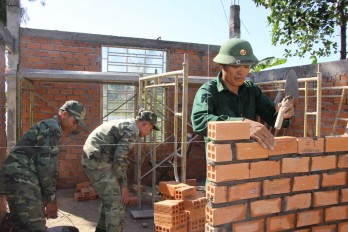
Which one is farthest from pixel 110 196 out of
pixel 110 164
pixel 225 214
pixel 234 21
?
pixel 234 21

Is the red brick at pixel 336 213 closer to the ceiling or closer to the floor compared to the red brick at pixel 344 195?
closer to the floor

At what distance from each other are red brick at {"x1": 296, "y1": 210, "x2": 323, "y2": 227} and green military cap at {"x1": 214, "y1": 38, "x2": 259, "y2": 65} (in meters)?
1.08

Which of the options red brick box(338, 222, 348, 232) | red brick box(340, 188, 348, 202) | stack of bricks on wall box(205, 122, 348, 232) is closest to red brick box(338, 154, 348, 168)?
stack of bricks on wall box(205, 122, 348, 232)

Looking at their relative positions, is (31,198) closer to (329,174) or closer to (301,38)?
(329,174)

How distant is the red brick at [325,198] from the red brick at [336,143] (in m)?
0.30

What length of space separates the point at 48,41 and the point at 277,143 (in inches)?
228

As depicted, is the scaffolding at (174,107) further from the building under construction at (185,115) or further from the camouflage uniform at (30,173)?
the camouflage uniform at (30,173)

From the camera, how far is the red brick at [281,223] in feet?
7.11

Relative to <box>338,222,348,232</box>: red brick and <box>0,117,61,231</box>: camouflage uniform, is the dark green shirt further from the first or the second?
<box>0,117,61,231</box>: camouflage uniform

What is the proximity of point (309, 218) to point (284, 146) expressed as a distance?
22.3 inches

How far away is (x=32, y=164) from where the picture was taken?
10.8 feet

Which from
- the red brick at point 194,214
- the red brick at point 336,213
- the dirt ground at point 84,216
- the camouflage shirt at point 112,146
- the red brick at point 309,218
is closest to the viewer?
the red brick at point 309,218

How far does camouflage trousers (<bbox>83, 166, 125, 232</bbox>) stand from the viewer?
12.9ft

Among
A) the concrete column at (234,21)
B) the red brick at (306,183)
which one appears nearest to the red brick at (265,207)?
the red brick at (306,183)
